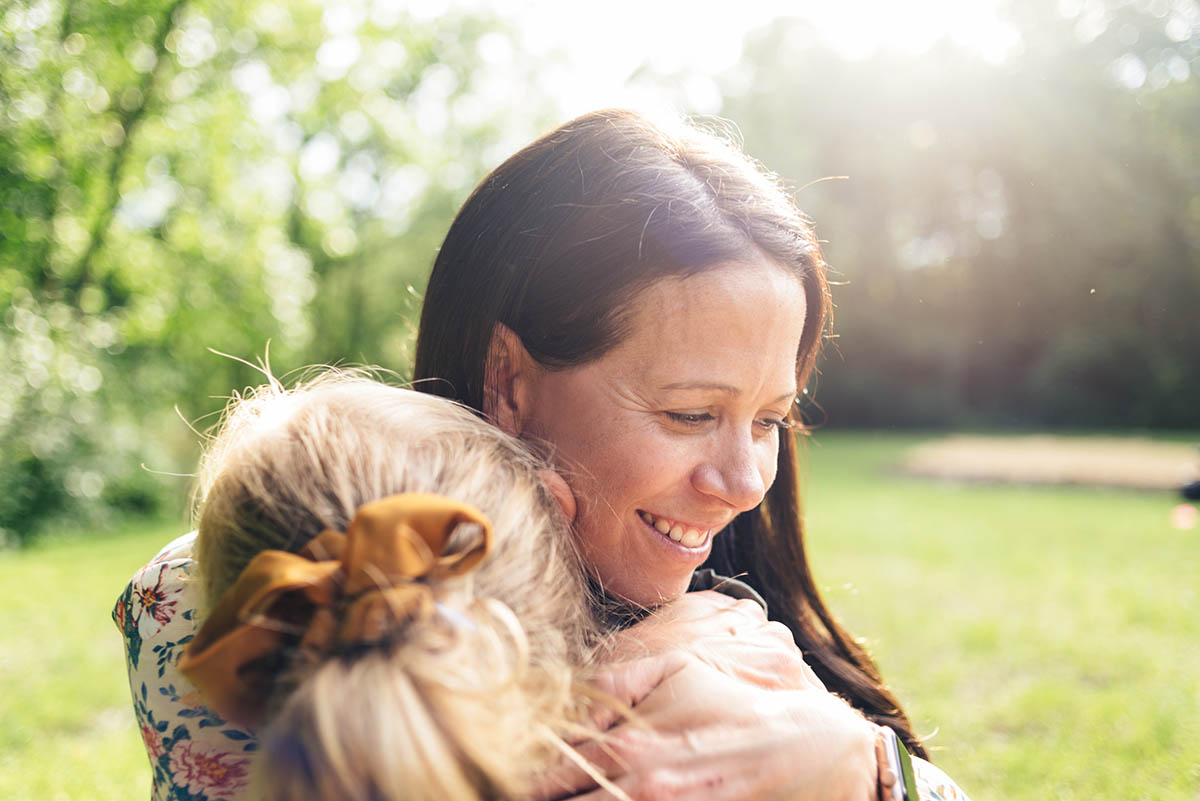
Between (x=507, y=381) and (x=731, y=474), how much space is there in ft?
1.66

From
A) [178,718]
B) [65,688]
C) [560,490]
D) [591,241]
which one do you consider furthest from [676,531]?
[65,688]

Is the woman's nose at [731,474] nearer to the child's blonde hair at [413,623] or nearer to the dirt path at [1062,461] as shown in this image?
the child's blonde hair at [413,623]

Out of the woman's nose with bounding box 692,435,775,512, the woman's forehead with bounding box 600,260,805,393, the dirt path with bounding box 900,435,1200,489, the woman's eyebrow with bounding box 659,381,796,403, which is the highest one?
the woman's forehead with bounding box 600,260,805,393

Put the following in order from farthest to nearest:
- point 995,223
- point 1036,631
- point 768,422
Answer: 1. point 995,223
2. point 1036,631
3. point 768,422

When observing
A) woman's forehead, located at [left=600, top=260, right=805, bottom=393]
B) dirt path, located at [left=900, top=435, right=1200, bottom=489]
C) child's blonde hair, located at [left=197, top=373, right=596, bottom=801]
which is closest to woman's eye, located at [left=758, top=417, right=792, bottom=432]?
woman's forehead, located at [left=600, top=260, right=805, bottom=393]

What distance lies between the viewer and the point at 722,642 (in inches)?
63.2

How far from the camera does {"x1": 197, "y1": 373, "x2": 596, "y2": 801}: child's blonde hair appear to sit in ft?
3.26

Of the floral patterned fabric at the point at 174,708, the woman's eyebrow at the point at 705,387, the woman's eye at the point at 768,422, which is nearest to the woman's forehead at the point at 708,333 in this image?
the woman's eyebrow at the point at 705,387

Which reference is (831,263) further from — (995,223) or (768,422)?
(995,223)

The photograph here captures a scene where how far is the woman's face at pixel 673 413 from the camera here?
70.2 inches

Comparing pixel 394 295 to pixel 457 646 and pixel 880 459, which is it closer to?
pixel 880 459

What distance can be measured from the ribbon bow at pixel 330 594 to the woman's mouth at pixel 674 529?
710 millimetres

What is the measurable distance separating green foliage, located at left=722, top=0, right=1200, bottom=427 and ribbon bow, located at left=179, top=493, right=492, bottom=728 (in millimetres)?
18864

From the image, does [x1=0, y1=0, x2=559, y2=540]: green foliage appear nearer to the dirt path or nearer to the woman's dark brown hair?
the woman's dark brown hair
